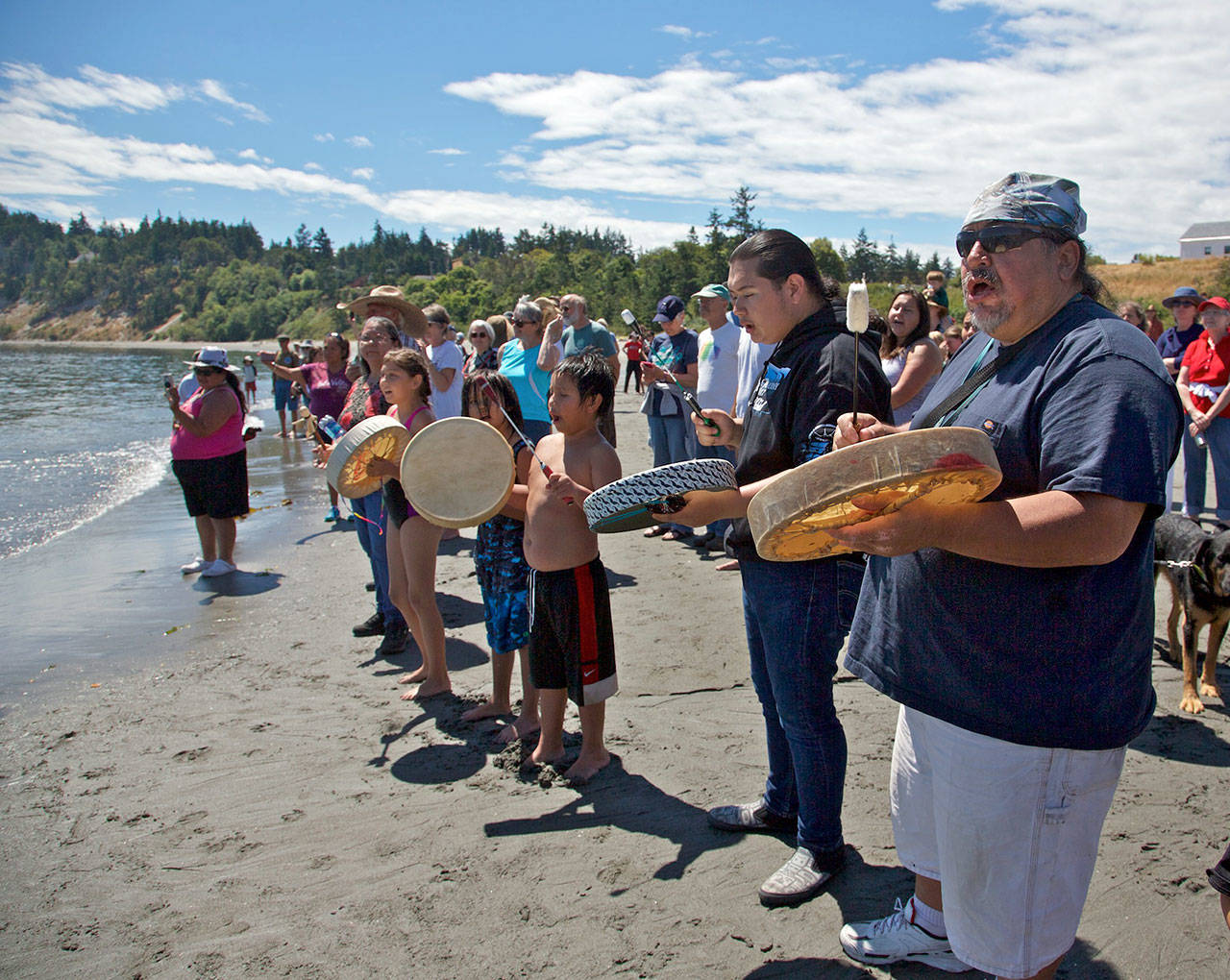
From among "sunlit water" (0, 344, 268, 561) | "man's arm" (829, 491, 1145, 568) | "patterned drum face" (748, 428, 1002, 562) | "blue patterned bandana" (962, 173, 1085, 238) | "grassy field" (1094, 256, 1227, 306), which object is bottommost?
"sunlit water" (0, 344, 268, 561)

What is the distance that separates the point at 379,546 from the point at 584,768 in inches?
112

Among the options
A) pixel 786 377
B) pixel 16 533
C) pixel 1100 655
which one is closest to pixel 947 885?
pixel 1100 655

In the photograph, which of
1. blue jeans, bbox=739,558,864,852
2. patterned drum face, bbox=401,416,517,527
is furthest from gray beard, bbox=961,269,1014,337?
patterned drum face, bbox=401,416,517,527

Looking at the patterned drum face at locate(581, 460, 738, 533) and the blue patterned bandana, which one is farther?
the patterned drum face at locate(581, 460, 738, 533)

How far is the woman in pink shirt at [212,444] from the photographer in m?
8.02

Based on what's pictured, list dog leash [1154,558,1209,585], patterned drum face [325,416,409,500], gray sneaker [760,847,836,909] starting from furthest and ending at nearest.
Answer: dog leash [1154,558,1209,585] → patterned drum face [325,416,409,500] → gray sneaker [760,847,836,909]

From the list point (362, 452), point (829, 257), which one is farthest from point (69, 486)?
point (829, 257)

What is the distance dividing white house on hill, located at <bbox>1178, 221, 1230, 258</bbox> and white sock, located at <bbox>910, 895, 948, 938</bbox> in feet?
451

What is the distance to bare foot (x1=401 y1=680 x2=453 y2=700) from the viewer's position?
204 inches

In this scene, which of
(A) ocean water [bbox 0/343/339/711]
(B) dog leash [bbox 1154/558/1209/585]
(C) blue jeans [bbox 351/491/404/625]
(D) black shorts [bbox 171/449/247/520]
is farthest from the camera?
(D) black shorts [bbox 171/449/247/520]

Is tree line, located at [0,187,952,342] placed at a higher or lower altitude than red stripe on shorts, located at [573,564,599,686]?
higher

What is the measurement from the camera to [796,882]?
3039mm

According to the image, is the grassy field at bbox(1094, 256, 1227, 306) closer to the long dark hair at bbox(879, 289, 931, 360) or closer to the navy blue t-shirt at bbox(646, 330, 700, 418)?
the navy blue t-shirt at bbox(646, 330, 700, 418)

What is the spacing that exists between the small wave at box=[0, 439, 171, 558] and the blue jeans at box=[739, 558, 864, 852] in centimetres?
1086
